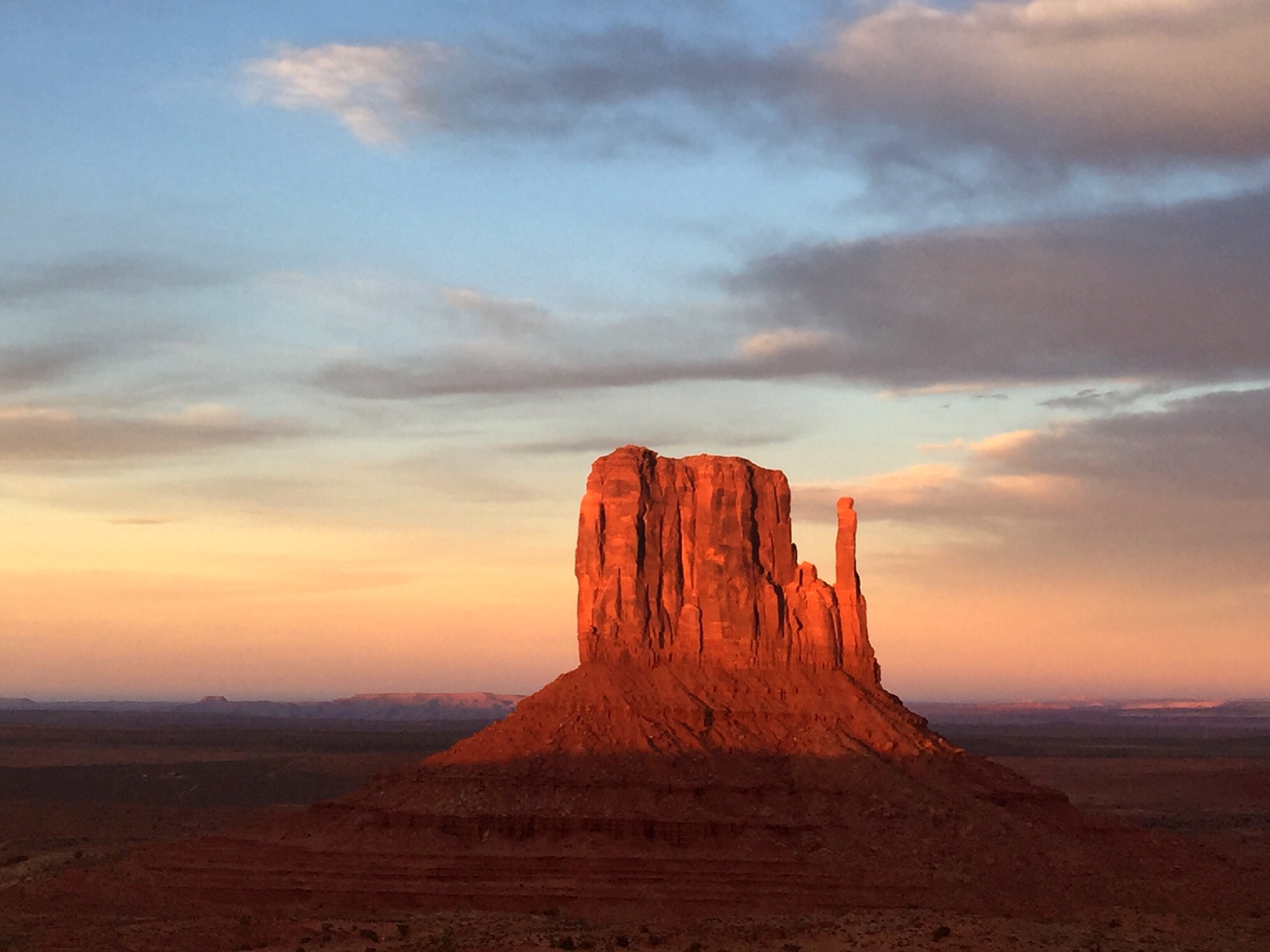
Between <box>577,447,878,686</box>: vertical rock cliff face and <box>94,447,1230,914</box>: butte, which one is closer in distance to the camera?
<box>94,447,1230,914</box>: butte

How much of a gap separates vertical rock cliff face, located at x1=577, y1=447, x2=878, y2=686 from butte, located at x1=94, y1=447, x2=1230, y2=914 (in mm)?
130

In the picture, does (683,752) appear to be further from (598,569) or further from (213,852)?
(213,852)

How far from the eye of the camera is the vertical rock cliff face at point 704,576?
10519 cm

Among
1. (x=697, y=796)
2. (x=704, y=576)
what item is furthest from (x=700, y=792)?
(x=704, y=576)

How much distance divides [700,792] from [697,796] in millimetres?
263

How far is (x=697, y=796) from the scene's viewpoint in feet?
308

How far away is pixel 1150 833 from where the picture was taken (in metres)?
96.1

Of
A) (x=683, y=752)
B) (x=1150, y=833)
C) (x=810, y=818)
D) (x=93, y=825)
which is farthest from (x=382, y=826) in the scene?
(x=93, y=825)

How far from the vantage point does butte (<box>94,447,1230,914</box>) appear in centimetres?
8775

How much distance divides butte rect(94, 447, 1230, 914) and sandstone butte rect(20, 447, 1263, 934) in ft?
0.46

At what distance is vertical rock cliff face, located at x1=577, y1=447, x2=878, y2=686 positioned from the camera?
105 metres

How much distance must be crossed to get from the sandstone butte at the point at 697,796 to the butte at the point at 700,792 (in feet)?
0.46

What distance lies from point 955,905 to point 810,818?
11428 mm

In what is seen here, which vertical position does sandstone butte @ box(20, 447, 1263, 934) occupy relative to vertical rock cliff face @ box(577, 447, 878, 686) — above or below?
below
